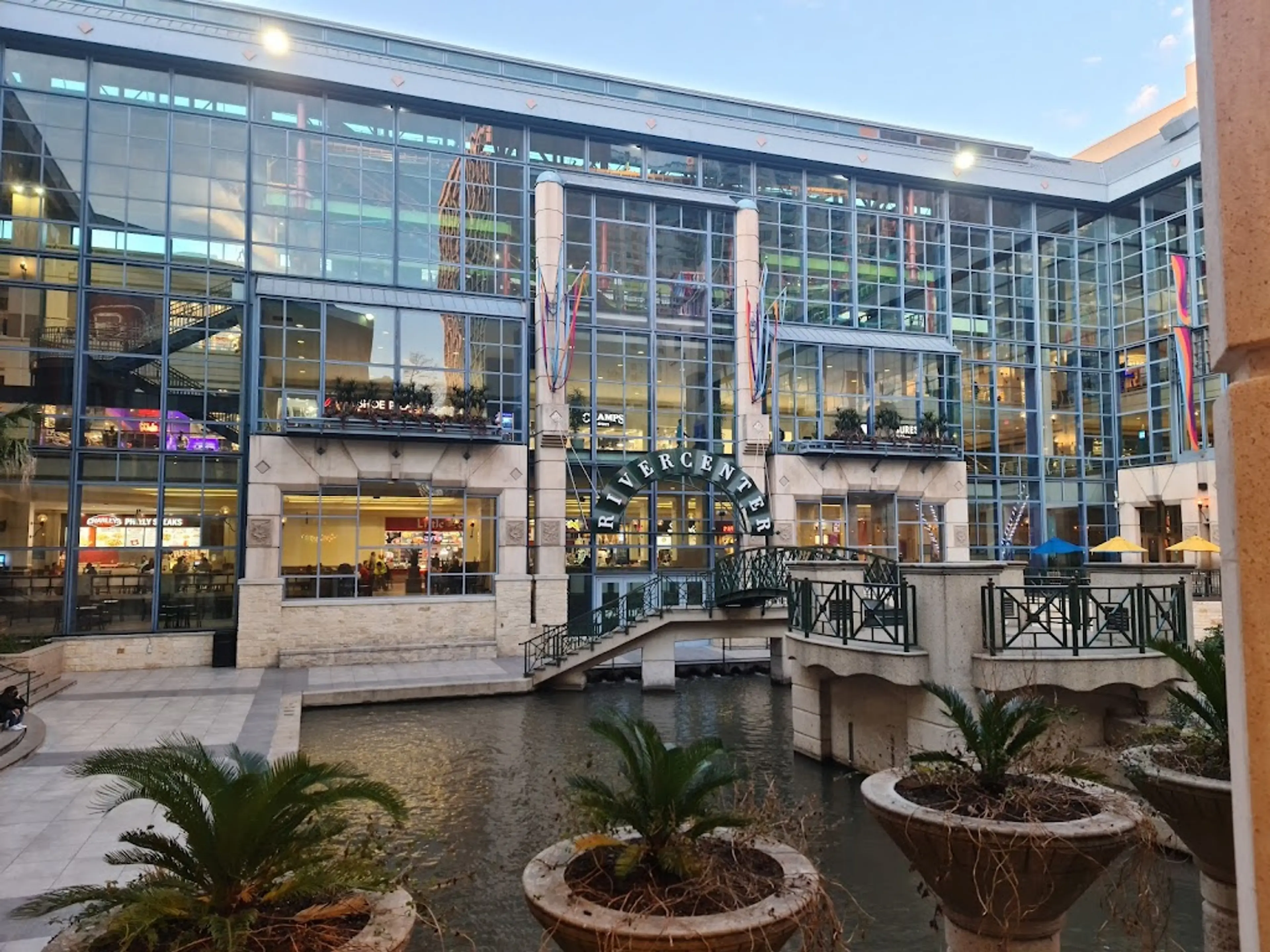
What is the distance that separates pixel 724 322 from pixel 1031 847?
87.5ft

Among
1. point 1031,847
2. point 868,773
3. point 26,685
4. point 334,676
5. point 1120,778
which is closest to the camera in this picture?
point 1031,847

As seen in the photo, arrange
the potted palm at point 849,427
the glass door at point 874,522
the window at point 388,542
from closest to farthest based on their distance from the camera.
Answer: the window at point 388,542 → the potted palm at point 849,427 → the glass door at point 874,522

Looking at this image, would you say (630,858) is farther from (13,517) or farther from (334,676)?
(13,517)

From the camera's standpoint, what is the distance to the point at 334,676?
22.1 metres

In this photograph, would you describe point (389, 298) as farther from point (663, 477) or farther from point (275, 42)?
point (663, 477)

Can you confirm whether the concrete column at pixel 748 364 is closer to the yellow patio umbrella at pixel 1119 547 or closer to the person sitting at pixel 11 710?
the yellow patio umbrella at pixel 1119 547

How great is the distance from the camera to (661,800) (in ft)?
17.5

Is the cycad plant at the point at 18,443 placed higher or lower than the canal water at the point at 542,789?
higher

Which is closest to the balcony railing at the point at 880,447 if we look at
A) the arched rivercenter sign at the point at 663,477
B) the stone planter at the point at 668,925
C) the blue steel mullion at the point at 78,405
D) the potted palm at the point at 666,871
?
the arched rivercenter sign at the point at 663,477

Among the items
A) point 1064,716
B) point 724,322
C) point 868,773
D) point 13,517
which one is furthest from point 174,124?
point 1064,716

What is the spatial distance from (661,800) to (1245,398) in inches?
158

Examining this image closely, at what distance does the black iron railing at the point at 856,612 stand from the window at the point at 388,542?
13075 mm

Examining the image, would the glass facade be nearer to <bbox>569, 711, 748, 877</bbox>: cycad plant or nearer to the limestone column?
the limestone column

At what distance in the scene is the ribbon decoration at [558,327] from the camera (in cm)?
2731
